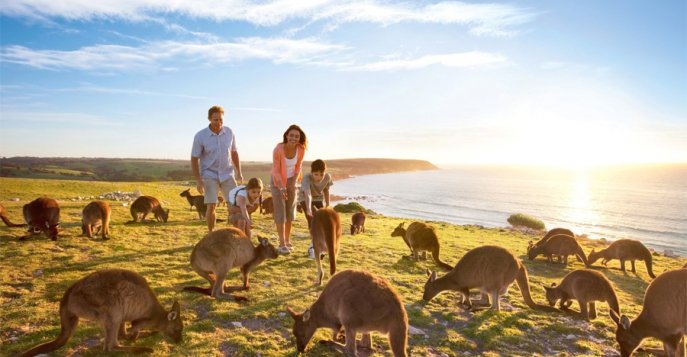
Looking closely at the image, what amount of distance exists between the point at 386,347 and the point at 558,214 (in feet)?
214

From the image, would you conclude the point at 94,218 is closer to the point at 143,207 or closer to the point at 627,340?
the point at 143,207

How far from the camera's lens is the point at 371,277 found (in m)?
4.99

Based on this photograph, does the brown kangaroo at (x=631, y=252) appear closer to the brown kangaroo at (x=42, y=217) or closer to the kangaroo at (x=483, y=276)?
the kangaroo at (x=483, y=276)

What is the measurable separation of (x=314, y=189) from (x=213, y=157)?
2702 mm

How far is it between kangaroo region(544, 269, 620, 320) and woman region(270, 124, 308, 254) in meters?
6.40

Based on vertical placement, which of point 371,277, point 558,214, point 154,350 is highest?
point 371,277

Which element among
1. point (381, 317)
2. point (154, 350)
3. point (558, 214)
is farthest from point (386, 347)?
point (558, 214)

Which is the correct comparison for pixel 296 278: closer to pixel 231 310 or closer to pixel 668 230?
pixel 231 310

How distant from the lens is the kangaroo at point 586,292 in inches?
287

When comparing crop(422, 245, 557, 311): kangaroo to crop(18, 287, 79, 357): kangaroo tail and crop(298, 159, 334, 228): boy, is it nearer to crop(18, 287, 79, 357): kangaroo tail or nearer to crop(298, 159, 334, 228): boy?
crop(298, 159, 334, 228): boy

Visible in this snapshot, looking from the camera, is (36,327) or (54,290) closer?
(36,327)

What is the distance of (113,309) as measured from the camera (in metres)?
4.37

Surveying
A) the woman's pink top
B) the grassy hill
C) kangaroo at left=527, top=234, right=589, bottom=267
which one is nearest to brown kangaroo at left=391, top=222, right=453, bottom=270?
the grassy hill

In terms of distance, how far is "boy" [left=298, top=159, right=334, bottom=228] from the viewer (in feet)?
30.7
